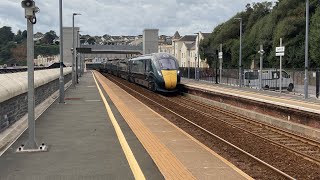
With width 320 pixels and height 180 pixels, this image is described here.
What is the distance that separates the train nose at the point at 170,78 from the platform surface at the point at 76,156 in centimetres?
1850

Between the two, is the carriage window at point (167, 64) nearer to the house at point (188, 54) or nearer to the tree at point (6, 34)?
the tree at point (6, 34)

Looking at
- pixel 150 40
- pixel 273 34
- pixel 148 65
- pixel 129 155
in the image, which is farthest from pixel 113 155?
pixel 150 40

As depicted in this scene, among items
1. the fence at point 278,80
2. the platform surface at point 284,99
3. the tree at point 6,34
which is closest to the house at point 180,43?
the tree at point 6,34

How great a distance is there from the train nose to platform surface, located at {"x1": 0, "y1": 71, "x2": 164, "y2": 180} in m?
18.5

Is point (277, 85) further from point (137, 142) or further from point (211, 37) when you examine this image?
point (211, 37)

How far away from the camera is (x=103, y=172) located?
26.4 ft

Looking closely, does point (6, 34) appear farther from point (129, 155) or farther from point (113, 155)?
point (129, 155)

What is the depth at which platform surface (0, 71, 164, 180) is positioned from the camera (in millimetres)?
7930

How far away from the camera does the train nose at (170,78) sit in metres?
33.4

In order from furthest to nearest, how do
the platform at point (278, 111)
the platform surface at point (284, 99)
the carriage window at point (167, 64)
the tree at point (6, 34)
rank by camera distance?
the tree at point (6, 34), the carriage window at point (167, 64), the platform surface at point (284, 99), the platform at point (278, 111)

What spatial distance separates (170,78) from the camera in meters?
33.7

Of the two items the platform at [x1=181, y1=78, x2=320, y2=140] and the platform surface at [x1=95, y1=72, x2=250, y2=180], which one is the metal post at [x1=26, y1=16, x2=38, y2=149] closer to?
the platform surface at [x1=95, y1=72, x2=250, y2=180]

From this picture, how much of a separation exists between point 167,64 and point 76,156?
2475 centimetres

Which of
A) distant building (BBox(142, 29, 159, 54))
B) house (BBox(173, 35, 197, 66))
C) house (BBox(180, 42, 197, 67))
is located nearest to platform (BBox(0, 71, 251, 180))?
distant building (BBox(142, 29, 159, 54))
